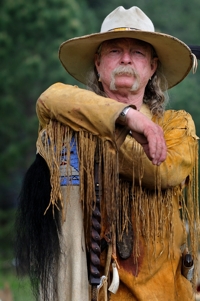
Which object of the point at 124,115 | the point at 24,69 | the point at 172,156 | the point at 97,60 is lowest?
the point at 172,156

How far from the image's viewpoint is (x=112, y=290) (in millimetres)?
3656

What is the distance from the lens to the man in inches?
137

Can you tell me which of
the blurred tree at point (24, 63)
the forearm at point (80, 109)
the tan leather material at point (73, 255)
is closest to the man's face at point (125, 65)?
the forearm at point (80, 109)

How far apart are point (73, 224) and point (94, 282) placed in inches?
10.2

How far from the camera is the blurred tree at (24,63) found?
1496 centimetres

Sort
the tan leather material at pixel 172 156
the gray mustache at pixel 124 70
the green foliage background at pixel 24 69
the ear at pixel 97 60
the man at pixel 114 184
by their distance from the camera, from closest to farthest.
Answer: the man at pixel 114 184 → the tan leather material at pixel 172 156 → the gray mustache at pixel 124 70 → the ear at pixel 97 60 → the green foliage background at pixel 24 69

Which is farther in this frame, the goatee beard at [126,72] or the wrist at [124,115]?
the goatee beard at [126,72]

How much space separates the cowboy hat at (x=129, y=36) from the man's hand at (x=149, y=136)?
626mm

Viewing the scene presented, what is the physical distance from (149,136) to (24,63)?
39.1 ft

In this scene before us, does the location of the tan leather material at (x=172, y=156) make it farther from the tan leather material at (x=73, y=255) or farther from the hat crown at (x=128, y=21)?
the hat crown at (x=128, y=21)

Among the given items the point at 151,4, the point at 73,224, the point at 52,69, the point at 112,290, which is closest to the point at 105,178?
the point at 73,224

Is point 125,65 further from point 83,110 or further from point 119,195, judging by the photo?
point 119,195

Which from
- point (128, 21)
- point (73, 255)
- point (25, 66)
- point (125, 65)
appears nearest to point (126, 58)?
point (125, 65)

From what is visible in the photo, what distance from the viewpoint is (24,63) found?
14969 mm
